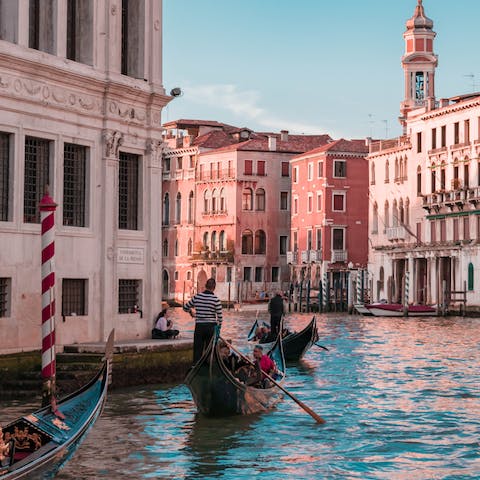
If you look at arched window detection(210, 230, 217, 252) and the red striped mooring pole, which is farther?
arched window detection(210, 230, 217, 252)

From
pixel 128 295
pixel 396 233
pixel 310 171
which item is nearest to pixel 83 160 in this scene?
pixel 128 295

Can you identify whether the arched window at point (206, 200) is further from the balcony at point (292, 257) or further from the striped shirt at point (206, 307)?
the striped shirt at point (206, 307)

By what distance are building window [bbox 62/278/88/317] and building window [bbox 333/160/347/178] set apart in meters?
40.0

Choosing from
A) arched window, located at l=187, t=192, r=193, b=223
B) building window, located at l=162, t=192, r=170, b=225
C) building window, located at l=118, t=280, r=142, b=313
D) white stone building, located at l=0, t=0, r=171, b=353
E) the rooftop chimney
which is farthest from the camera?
building window, located at l=162, t=192, r=170, b=225

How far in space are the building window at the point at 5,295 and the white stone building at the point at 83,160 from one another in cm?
1

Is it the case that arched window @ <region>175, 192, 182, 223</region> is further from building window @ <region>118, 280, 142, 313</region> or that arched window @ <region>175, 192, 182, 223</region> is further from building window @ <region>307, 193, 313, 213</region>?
building window @ <region>118, 280, 142, 313</region>

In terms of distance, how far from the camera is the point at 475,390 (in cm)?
1644

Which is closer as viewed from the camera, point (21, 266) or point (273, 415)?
point (273, 415)

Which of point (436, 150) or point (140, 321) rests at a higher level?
point (436, 150)

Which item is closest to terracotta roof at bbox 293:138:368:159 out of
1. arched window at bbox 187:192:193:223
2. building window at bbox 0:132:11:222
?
arched window at bbox 187:192:193:223

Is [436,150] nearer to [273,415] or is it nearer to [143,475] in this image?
[273,415]

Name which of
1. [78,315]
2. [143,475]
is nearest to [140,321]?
[78,315]

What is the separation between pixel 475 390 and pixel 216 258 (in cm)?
4436

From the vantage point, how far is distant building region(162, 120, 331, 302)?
60.3 meters
